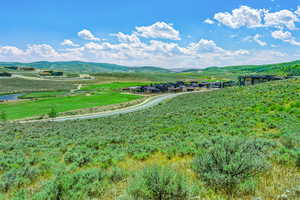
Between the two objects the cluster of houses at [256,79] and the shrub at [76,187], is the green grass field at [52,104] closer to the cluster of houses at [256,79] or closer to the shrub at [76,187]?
the cluster of houses at [256,79]

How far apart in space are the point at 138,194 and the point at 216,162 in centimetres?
218

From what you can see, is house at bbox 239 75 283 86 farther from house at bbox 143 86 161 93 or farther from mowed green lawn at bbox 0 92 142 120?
mowed green lawn at bbox 0 92 142 120

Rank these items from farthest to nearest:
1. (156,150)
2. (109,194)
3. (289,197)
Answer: (156,150) < (109,194) < (289,197)

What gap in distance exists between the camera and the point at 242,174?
4.22 m

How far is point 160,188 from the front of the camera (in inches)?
135

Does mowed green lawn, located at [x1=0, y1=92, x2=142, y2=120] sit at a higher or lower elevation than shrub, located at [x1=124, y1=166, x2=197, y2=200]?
lower

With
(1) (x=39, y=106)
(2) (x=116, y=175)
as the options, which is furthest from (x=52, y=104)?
(2) (x=116, y=175)

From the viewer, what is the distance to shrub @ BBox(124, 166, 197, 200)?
3.42 metres

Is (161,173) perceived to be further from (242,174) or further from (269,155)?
(269,155)

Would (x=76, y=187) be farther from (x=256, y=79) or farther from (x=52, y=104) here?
(x=256, y=79)

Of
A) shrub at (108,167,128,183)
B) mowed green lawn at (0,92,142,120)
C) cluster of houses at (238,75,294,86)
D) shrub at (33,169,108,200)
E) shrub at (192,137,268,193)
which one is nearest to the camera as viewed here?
shrub at (33,169,108,200)

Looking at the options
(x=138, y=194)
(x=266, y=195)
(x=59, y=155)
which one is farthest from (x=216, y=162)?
(x=59, y=155)

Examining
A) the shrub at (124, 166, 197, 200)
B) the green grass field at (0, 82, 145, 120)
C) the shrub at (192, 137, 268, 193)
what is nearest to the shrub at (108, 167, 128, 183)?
the shrub at (124, 166, 197, 200)

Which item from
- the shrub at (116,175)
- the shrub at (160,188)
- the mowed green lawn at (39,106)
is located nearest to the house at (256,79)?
the mowed green lawn at (39,106)
